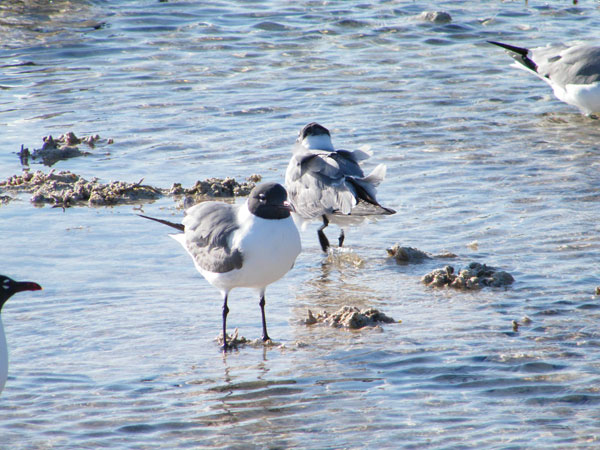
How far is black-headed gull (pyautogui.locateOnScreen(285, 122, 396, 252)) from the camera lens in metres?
7.46

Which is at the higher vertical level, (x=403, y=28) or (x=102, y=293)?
(x=403, y=28)

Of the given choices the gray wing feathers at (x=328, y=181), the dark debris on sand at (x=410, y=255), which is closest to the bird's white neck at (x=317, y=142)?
the gray wing feathers at (x=328, y=181)

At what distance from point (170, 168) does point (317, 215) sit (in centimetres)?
261

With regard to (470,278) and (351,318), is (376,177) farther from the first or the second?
(351,318)

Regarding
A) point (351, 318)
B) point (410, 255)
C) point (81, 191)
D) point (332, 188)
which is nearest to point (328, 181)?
point (332, 188)

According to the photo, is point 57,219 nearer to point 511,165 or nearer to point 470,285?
point 470,285

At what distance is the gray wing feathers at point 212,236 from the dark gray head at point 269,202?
0.23m

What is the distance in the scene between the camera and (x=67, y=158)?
10062mm

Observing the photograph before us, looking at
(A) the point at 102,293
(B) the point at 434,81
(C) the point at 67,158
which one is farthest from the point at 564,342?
(B) the point at 434,81

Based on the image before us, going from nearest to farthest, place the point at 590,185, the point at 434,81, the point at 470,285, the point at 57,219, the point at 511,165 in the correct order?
the point at 470,285
the point at 57,219
the point at 590,185
the point at 511,165
the point at 434,81

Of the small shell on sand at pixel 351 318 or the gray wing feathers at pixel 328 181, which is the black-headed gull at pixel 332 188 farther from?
the small shell on sand at pixel 351 318

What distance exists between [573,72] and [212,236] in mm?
6981

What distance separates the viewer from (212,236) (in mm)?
6082

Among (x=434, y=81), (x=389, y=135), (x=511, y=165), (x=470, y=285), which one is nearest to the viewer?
(x=470, y=285)
